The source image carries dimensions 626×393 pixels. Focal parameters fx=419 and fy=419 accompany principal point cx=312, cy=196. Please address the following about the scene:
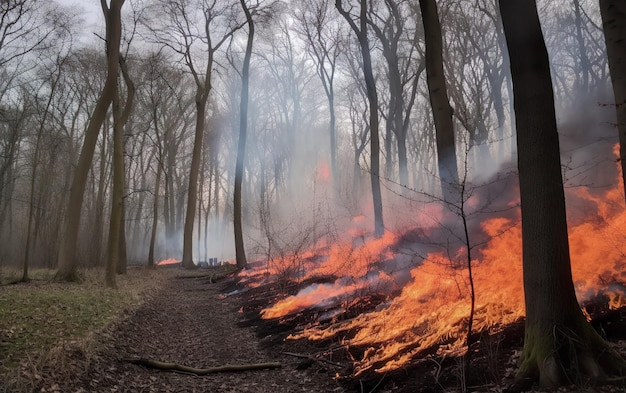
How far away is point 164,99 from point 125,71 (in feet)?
46.3

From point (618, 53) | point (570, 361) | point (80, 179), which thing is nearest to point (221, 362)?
point (570, 361)

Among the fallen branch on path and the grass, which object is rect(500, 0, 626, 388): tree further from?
the grass

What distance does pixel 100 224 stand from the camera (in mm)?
19969

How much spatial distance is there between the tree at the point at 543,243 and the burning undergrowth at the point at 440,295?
670mm

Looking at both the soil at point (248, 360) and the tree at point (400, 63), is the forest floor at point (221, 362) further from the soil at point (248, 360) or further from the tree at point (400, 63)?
the tree at point (400, 63)

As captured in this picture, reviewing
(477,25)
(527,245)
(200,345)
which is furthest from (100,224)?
(477,25)

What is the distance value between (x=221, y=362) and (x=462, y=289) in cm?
431

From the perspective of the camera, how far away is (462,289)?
705cm

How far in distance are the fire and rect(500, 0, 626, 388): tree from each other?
112 cm

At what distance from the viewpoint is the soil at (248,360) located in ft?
16.2

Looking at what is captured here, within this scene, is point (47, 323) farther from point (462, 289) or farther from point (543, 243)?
point (543, 243)

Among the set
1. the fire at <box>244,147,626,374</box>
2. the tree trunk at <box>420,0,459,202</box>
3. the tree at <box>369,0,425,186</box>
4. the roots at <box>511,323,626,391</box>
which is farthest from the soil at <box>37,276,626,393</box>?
the tree at <box>369,0,425,186</box>

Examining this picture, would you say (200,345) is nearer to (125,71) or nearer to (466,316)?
(466,316)

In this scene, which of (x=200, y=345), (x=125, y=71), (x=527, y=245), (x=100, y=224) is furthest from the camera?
(x=100, y=224)
